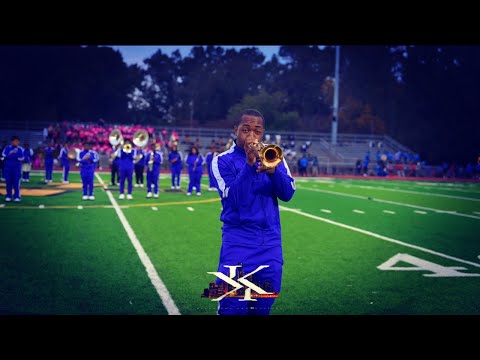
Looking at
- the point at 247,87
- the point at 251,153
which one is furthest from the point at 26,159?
the point at 251,153

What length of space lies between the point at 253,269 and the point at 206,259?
4110 mm

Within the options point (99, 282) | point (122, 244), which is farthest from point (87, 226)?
point (99, 282)

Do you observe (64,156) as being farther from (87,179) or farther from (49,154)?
(87,179)

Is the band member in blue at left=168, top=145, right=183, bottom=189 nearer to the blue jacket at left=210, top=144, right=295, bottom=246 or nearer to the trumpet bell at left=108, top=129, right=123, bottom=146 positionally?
the trumpet bell at left=108, top=129, right=123, bottom=146

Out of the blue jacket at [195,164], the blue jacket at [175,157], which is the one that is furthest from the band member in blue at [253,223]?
the blue jacket at [175,157]

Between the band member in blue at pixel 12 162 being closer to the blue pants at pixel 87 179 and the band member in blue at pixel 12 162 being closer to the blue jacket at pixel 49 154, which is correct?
the blue pants at pixel 87 179

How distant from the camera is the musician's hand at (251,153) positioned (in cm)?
346

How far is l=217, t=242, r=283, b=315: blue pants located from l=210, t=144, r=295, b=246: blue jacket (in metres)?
0.06

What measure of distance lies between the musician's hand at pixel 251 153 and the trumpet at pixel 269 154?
0.02 m

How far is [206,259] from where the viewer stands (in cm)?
776

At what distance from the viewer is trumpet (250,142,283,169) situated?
346cm
